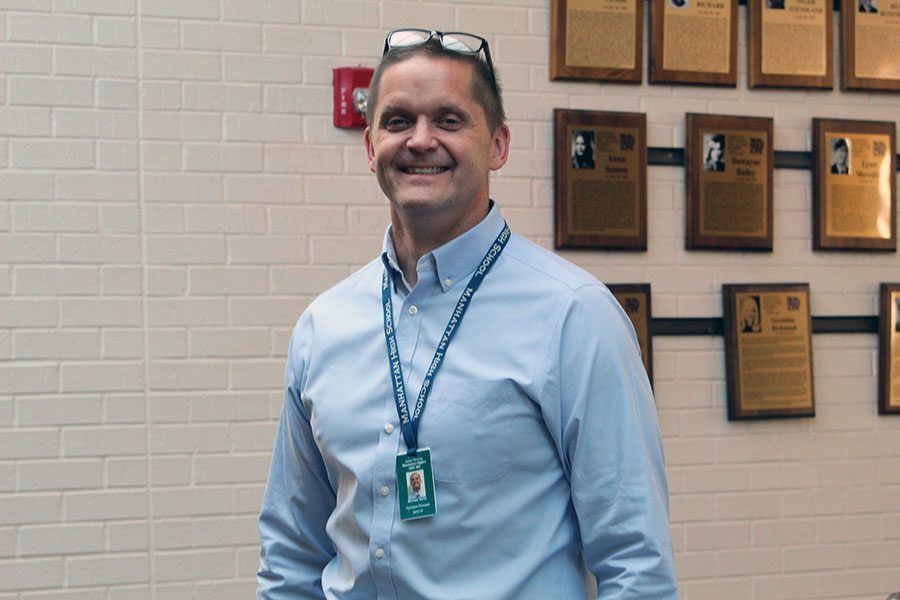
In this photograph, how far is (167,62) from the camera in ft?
12.2

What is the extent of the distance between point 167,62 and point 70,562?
161 cm

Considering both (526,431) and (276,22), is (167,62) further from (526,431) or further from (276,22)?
(526,431)

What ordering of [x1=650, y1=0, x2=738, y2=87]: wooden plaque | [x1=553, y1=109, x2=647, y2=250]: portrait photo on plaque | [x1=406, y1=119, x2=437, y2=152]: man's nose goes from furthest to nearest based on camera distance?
1. [x1=650, y1=0, x2=738, y2=87]: wooden plaque
2. [x1=553, y1=109, x2=647, y2=250]: portrait photo on plaque
3. [x1=406, y1=119, x2=437, y2=152]: man's nose

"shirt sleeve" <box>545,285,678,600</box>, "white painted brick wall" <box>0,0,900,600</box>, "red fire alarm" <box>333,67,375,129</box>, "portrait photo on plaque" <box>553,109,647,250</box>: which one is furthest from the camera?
"portrait photo on plaque" <box>553,109,647,250</box>

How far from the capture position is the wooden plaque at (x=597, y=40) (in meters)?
3.98

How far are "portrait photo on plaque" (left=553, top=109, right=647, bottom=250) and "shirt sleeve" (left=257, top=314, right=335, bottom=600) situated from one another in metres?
2.14

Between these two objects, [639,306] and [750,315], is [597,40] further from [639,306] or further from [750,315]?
[750,315]

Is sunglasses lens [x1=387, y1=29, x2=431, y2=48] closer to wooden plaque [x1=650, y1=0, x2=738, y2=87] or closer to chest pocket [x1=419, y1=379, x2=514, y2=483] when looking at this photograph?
chest pocket [x1=419, y1=379, x2=514, y2=483]

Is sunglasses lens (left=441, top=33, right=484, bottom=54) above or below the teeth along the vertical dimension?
above

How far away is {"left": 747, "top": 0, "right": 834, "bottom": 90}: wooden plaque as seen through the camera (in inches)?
164

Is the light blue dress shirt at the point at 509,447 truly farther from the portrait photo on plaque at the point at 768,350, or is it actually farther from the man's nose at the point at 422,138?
the portrait photo on plaque at the point at 768,350

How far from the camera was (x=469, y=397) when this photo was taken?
1.67m

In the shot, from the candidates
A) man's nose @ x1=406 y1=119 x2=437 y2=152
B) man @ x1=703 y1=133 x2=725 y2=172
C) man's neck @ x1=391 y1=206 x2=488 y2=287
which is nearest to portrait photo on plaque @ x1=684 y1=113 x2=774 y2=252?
man @ x1=703 y1=133 x2=725 y2=172

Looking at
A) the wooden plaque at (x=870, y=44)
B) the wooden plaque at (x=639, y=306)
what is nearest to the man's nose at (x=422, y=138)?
the wooden plaque at (x=639, y=306)
